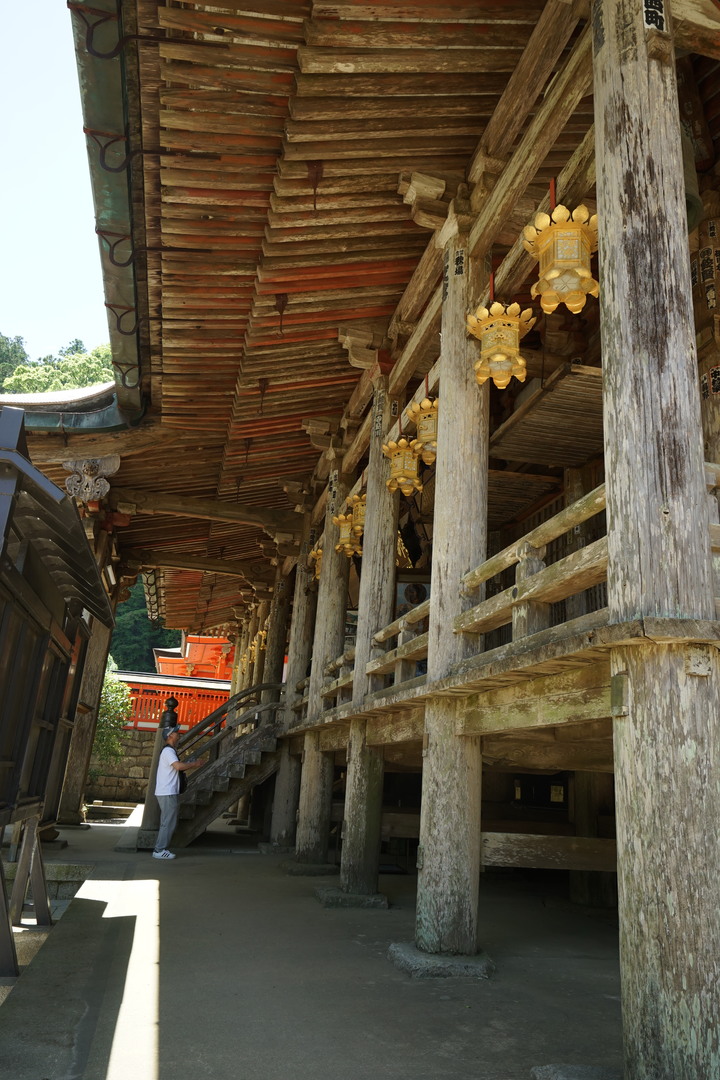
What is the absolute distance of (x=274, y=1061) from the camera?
3.23 meters

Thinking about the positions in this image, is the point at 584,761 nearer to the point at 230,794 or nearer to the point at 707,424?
the point at 707,424

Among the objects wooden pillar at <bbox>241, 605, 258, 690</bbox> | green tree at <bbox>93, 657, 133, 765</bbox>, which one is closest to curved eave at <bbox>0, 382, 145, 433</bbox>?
green tree at <bbox>93, 657, 133, 765</bbox>

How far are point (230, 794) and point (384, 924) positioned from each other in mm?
5399

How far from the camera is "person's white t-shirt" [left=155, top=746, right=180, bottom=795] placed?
34.1ft

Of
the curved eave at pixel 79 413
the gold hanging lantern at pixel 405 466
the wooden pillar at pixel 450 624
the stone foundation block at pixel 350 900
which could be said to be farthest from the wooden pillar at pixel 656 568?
the curved eave at pixel 79 413

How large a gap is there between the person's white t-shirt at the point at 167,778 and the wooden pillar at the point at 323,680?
65.8 inches

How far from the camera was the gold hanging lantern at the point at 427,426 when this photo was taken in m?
6.75

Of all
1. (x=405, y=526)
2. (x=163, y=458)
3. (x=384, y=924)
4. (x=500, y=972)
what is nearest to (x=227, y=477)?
(x=163, y=458)

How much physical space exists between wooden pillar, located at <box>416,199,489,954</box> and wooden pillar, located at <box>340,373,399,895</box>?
204 cm

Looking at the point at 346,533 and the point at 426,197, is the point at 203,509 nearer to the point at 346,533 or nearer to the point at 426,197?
the point at 346,533

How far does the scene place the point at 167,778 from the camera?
1038 centimetres

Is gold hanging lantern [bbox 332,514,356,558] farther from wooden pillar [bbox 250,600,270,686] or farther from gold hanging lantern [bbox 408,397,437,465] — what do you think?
wooden pillar [bbox 250,600,270,686]

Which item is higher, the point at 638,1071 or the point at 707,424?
the point at 707,424

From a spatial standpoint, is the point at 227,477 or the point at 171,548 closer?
the point at 227,477
